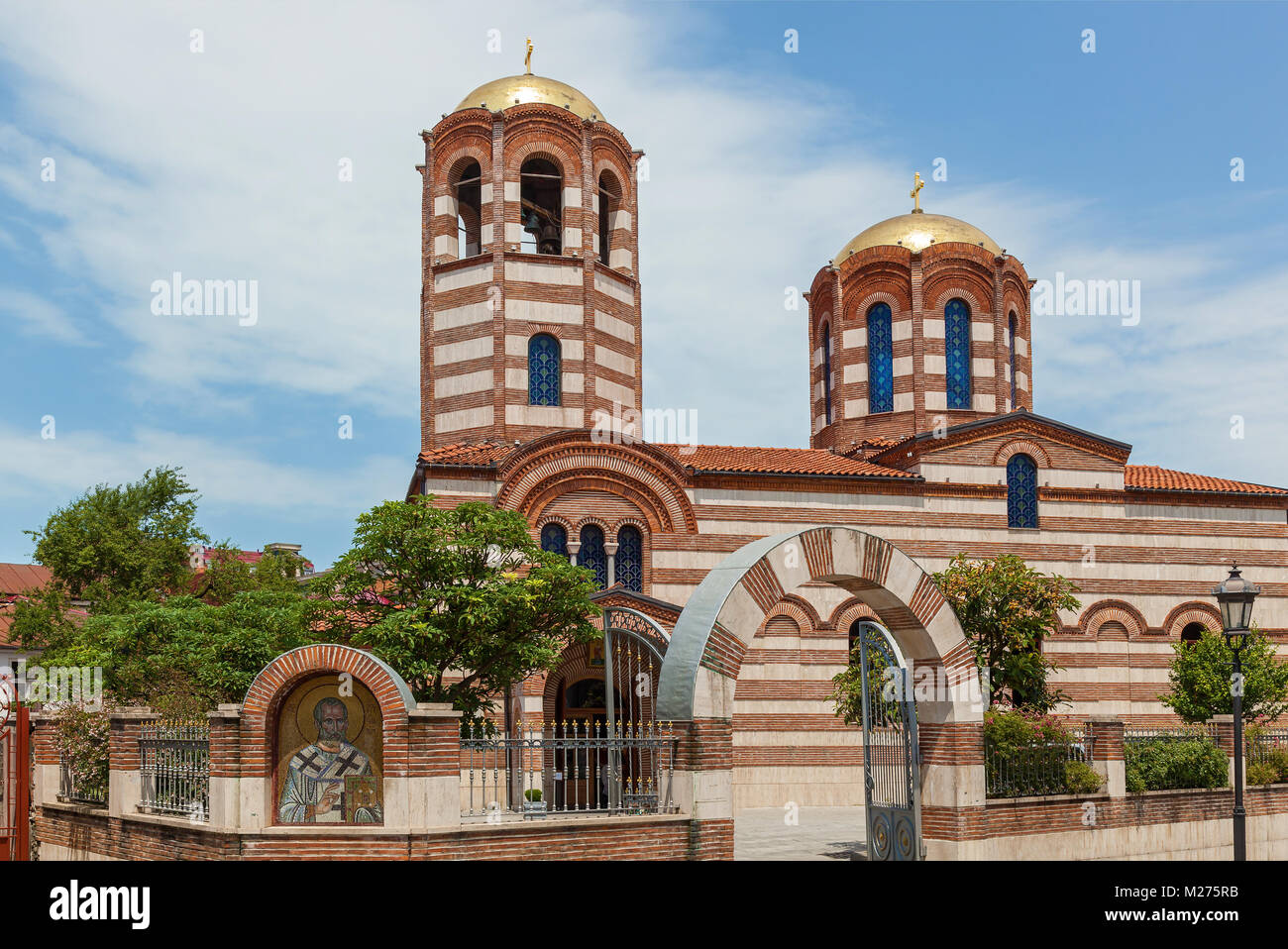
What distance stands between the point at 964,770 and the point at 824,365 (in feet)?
72.9

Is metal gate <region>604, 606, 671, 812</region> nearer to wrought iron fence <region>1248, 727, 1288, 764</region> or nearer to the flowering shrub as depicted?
the flowering shrub

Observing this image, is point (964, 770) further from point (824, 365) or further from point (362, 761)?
point (824, 365)

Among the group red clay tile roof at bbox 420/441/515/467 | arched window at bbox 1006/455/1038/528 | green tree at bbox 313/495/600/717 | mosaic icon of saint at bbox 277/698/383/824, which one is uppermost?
red clay tile roof at bbox 420/441/515/467

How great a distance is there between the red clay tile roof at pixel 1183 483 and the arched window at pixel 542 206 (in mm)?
15211

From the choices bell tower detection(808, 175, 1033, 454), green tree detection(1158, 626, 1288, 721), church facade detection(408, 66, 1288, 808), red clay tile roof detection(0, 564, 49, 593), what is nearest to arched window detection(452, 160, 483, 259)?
church facade detection(408, 66, 1288, 808)

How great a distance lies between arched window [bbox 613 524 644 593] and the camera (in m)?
27.5

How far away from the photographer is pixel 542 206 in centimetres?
3106

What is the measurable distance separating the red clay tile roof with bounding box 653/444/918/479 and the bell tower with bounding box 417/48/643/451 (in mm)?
1904

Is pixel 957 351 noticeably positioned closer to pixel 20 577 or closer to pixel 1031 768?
pixel 1031 768

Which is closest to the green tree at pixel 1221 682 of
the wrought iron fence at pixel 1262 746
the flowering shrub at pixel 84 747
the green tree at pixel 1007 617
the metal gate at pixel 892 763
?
the wrought iron fence at pixel 1262 746

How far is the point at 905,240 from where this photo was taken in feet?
115

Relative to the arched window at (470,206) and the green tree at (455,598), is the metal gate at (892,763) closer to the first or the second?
the green tree at (455,598)

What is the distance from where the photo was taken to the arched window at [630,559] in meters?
27.5
